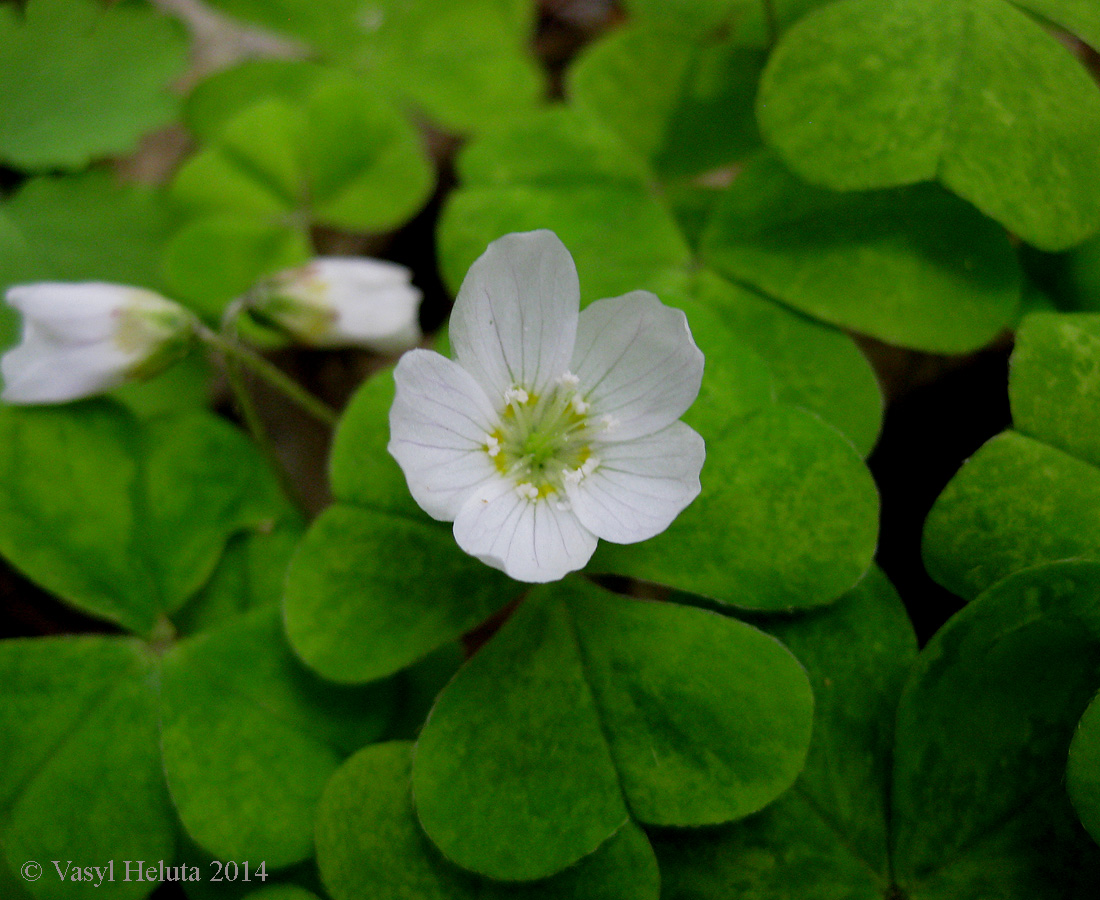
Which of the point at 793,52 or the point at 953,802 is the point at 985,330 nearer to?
the point at 793,52

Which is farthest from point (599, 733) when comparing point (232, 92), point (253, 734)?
point (232, 92)

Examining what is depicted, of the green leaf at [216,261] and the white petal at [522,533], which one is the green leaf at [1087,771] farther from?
the green leaf at [216,261]

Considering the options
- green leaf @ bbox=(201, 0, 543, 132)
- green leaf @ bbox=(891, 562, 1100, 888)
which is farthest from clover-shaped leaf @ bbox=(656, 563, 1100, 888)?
green leaf @ bbox=(201, 0, 543, 132)

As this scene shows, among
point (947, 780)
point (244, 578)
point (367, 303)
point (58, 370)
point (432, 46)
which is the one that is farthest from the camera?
point (432, 46)

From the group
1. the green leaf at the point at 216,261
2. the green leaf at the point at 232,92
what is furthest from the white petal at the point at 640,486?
the green leaf at the point at 232,92

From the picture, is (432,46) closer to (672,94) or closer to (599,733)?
(672,94)

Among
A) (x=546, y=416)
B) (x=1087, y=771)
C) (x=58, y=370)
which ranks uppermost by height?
(x=546, y=416)
